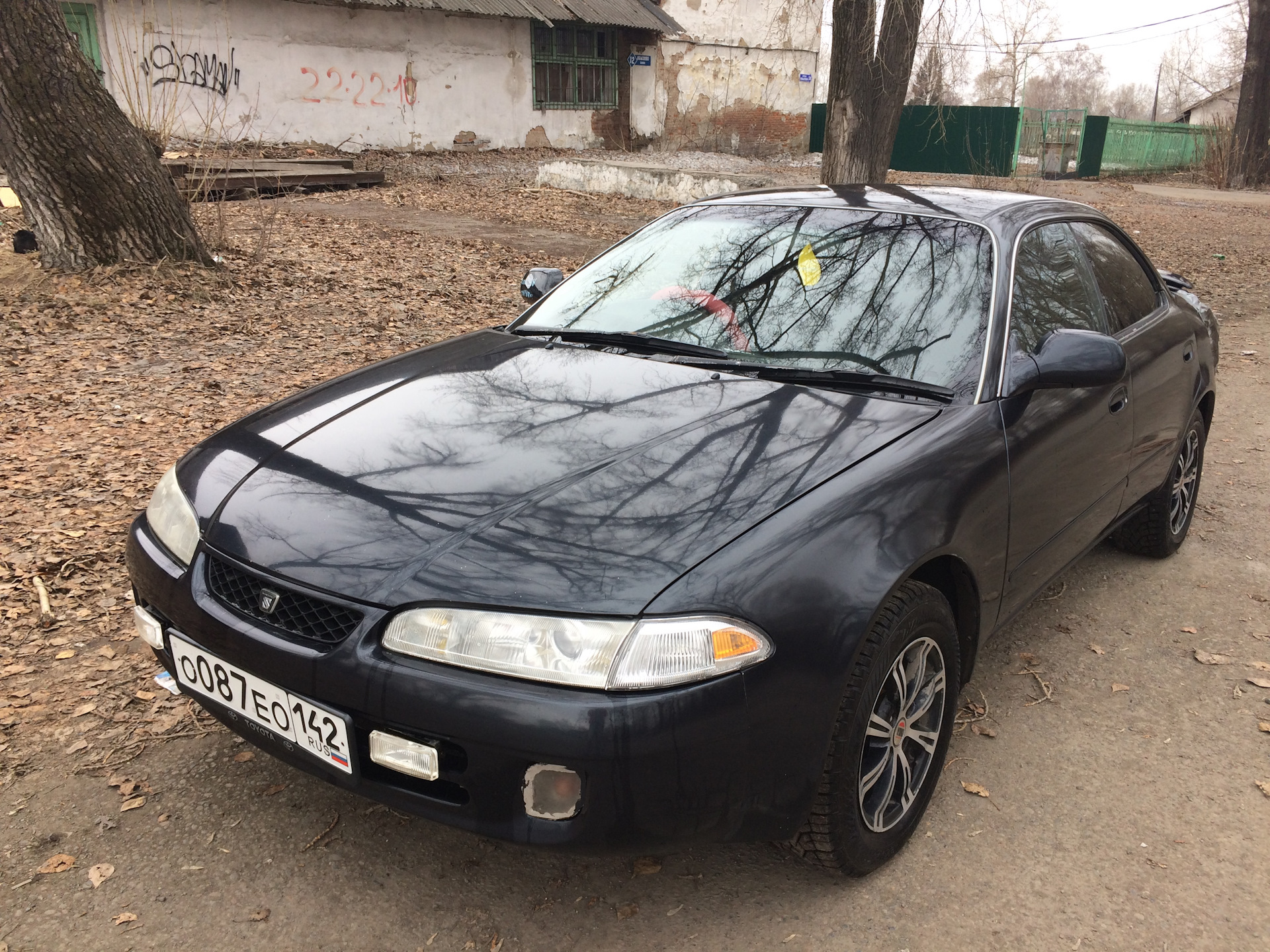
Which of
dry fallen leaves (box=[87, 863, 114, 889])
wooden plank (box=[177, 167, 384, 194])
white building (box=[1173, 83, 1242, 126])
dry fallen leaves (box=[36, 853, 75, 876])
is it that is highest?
white building (box=[1173, 83, 1242, 126])

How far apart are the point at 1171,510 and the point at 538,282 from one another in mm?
2857

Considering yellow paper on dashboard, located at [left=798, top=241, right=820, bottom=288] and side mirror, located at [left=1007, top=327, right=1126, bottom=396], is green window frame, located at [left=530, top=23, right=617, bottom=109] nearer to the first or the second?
yellow paper on dashboard, located at [left=798, top=241, right=820, bottom=288]

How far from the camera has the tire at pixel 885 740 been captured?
2.19 metres

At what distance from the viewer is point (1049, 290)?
3.29m

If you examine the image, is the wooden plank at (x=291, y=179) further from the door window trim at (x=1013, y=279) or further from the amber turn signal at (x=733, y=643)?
the amber turn signal at (x=733, y=643)

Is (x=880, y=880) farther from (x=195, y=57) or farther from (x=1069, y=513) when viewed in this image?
(x=195, y=57)

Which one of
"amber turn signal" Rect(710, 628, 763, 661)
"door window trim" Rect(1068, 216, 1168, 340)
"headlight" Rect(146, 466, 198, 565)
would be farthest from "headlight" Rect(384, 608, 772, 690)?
"door window trim" Rect(1068, 216, 1168, 340)

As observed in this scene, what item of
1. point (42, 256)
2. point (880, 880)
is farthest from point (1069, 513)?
point (42, 256)

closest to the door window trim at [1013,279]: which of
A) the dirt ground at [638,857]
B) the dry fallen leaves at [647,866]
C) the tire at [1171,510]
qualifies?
the tire at [1171,510]

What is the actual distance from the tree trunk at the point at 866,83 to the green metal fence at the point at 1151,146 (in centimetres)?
2353

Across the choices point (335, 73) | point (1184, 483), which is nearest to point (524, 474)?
point (1184, 483)

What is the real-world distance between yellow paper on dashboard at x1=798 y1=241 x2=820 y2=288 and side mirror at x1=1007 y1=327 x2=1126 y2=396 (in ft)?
2.18

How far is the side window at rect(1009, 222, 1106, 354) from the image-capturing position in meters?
3.05

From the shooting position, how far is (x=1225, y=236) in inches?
637
